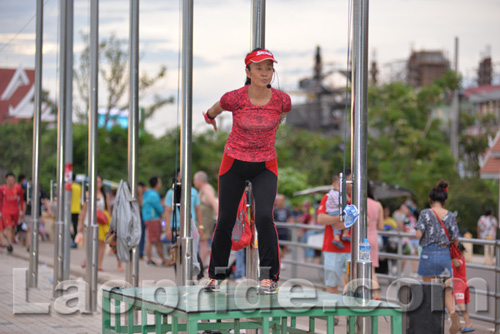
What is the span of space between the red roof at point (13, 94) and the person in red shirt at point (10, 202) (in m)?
2.04

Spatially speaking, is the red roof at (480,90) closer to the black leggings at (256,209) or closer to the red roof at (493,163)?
the red roof at (493,163)

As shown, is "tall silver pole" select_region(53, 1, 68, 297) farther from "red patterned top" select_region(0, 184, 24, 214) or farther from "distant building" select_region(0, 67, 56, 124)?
"red patterned top" select_region(0, 184, 24, 214)

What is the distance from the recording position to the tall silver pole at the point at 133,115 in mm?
10969

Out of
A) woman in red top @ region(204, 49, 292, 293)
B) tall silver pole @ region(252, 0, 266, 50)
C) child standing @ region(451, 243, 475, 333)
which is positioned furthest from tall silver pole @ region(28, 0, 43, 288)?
woman in red top @ region(204, 49, 292, 293)

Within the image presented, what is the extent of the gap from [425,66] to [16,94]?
7650 centimetres

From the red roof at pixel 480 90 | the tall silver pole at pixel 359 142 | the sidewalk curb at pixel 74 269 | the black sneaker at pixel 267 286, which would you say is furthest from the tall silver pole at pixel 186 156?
the red roof at pixel 480 90

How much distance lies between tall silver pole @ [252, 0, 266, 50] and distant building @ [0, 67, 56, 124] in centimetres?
866

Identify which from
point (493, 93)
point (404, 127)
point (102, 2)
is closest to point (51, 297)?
point (102, 2)

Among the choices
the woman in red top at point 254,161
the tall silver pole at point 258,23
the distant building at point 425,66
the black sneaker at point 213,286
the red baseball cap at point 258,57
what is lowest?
the black sneaker at point 213,286

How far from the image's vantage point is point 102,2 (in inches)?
523

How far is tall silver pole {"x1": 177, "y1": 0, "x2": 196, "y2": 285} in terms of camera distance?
30.2 ft

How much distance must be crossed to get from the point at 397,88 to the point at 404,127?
2.07 m

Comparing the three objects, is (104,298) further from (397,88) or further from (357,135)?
(397,88)

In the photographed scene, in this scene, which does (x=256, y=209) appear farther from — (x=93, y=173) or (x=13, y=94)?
(x=13, y=94)
